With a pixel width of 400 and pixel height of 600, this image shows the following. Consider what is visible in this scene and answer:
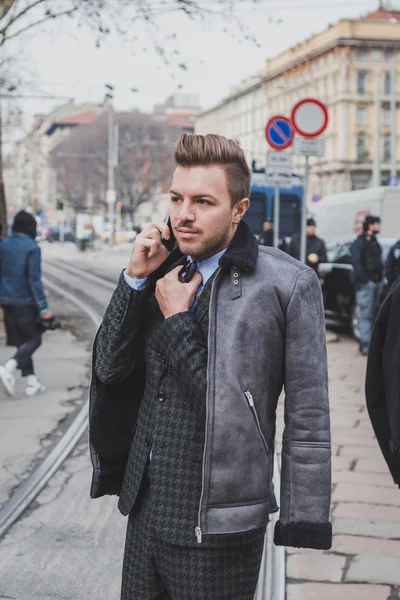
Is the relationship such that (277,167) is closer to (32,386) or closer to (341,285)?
(341,285)

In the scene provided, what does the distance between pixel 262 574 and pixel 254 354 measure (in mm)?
2359

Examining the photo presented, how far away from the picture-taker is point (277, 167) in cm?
1362

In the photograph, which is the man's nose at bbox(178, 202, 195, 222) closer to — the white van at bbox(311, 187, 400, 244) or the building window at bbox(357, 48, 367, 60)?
the white van at bbox(311, 187, 400, 244)

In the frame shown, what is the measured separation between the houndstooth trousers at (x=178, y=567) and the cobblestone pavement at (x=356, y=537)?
1766 millimetres

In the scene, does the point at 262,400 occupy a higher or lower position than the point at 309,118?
lower

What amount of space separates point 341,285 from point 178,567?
1202cm

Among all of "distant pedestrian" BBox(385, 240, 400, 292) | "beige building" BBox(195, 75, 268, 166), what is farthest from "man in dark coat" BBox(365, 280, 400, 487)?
"beige building" BBox(195, 75, 268, 166)

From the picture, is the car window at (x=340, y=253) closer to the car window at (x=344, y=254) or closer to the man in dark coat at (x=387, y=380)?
the car window at (x=344, y=254)

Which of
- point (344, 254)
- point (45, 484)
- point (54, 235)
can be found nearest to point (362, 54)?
point (54, 235)

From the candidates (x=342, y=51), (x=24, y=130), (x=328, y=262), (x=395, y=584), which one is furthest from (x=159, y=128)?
(x=395, y=584)

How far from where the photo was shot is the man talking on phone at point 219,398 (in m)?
2.28

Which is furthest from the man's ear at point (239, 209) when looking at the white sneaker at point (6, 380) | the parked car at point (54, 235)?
the parked car at point (54, 235)

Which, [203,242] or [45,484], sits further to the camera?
[45,484]

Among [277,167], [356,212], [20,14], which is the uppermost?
[20,14]
